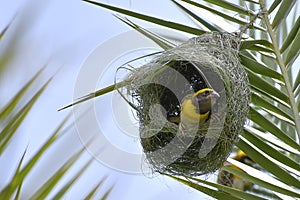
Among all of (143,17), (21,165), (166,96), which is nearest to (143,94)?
(166,96)

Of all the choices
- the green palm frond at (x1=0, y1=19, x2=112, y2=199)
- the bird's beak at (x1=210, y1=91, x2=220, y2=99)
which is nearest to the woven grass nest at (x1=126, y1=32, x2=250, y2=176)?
the bird's beak at (x1=210, y1=91, x2=220, y2=99)

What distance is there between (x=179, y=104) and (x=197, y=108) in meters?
0.09

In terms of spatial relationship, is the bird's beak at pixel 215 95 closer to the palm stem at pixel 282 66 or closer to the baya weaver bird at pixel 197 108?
the baya weaver bird at pixel 197 108

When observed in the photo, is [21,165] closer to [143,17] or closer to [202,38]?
[143,17]

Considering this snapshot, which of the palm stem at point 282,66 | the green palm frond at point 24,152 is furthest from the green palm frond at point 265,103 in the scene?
the green palm frond at point 24,152

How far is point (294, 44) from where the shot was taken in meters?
1.27

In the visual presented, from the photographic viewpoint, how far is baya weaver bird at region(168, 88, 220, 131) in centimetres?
127

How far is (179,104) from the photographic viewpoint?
1385mm

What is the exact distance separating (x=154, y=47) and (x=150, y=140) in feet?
0.76

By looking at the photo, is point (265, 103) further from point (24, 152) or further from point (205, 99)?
point (24, 152)

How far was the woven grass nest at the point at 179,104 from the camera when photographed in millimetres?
1274

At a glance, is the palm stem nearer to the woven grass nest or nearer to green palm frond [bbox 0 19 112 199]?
the woven grass nest

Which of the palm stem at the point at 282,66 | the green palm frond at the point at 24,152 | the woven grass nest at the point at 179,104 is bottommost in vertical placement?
the green palm frond at the point at 24,152

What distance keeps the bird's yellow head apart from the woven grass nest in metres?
0.01
